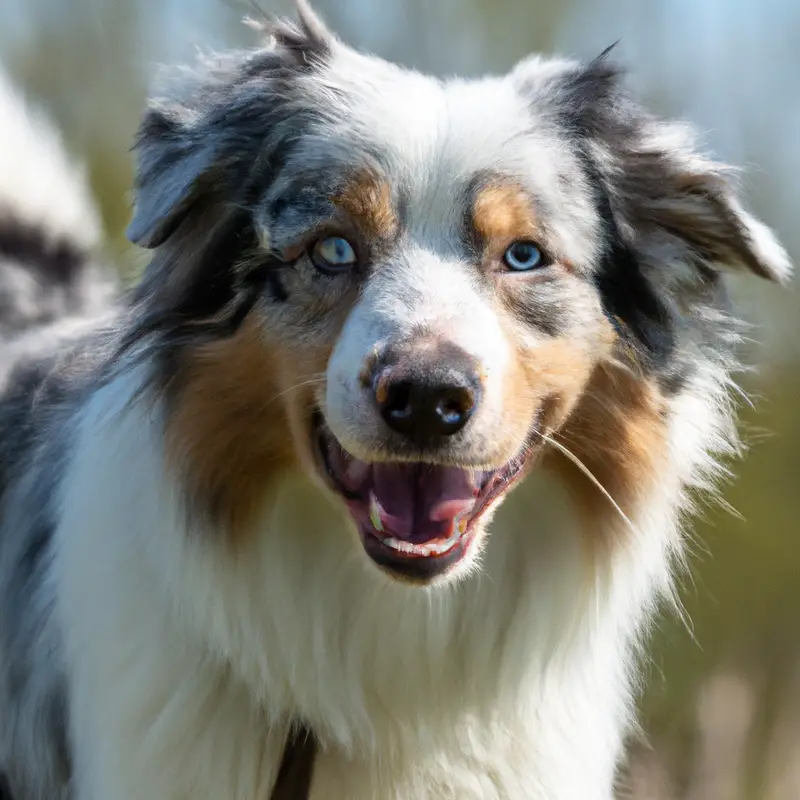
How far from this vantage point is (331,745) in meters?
2.59

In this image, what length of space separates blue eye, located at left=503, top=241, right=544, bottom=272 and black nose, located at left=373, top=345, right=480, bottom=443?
1.22 feet

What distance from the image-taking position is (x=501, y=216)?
2.30m

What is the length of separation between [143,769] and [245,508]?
0.69 meters

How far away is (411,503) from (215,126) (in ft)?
3.31

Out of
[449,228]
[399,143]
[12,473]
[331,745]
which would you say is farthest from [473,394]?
[12,473]

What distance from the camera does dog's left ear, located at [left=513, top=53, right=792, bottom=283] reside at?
8.34 ft

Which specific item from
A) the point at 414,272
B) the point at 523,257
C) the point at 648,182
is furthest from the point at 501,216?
the point at 648,182

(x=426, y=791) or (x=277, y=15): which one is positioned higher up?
(x=277, y=15)

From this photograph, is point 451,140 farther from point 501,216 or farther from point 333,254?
point 333,254

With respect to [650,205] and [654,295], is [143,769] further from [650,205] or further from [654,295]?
[650,205]

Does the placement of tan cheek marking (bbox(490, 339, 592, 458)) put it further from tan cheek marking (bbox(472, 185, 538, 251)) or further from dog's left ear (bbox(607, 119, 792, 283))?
dog's left ear (bbox(607, 119, 792, 283))

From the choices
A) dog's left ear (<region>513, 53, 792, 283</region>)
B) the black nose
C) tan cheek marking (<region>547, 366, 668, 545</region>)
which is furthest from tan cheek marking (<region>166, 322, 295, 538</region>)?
dog's left ear (<region>513, 53, 792, 283</region>)

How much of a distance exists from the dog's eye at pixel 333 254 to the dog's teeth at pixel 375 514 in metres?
0.50

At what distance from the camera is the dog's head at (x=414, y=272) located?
2.14m
